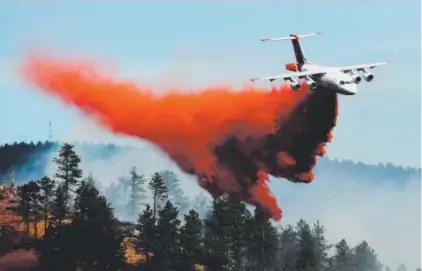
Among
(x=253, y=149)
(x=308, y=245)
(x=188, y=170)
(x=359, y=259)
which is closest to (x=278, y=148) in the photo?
(x=253, y=149)

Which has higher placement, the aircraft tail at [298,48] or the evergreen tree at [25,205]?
the aircraft tail at [298,48]

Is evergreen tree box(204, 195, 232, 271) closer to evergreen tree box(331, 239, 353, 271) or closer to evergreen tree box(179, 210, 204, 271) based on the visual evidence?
evergreen tree box(179, 210, 204, 271)

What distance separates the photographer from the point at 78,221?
135000 mm

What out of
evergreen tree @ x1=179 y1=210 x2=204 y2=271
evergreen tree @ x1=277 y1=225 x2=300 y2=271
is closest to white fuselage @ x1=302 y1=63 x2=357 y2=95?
evergreen tree @ x1=179 y1=210 x2=204 y2=271

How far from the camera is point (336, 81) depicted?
111 metres

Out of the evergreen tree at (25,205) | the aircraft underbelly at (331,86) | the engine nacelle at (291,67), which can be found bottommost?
the evergreen tree at (25,205)

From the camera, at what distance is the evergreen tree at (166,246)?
133250mm

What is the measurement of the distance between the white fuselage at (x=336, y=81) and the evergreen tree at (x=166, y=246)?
34.1 m

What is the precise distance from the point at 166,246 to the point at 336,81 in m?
39.2

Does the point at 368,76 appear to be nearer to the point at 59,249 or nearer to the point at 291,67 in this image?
the point at 291,67

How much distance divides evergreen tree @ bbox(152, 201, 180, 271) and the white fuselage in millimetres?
34143

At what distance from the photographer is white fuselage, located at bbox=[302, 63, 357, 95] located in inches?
4336

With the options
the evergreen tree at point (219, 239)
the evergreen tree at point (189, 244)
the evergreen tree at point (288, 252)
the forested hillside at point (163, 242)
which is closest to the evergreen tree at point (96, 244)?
the forested hillside at point (163, 242)

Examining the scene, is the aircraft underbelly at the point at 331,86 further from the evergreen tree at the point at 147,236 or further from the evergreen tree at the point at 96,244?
the evergreen tree at the point at 96,244
